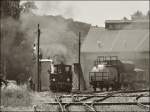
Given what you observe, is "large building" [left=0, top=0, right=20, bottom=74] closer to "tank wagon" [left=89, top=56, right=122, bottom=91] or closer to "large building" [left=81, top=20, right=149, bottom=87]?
"tank wagon" [left=89, top=56, right=122, bottom=91]

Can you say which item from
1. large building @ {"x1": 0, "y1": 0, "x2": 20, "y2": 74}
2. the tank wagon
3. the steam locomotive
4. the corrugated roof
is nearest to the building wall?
the corrugated roof

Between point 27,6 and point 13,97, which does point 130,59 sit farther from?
point 13,97

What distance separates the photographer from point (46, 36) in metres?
49.0

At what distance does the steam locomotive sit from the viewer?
1300 inches

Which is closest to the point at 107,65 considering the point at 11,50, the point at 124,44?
the point at 11,50

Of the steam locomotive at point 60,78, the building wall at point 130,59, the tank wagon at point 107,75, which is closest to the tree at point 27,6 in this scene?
the steam locomotive at point 60,78

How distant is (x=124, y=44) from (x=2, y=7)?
24797 mm

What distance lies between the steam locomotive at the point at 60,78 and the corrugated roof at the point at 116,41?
26.8 meters

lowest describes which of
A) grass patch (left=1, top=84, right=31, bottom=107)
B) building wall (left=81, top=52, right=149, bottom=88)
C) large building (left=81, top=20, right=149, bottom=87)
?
grass patch (left=1, top=84, right=31, bottom=107)

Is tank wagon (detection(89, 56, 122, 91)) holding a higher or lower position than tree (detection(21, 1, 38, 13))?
lower

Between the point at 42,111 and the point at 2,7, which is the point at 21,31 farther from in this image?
the point at 42,111

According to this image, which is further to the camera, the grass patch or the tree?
the tree

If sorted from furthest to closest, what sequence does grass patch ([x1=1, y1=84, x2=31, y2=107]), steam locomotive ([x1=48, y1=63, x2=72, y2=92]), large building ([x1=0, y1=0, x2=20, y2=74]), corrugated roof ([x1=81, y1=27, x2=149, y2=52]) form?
corrugated roof ([x1=81, y1=27, x2=149, y2=52]), large building ([x1=0, y1=0, x2=20, y2=74]), steam locomotive ([x1=48, y1=63, x2=72, y2=92]), grass patch ([x1=1, y1=84, x2=31, y2=107])

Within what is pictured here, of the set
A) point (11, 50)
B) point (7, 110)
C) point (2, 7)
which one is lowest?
point (7, 110)
